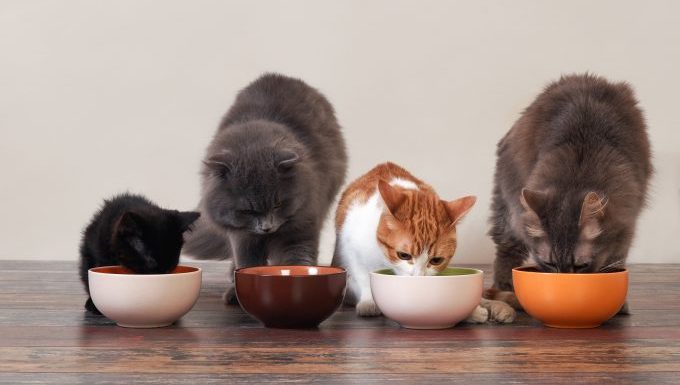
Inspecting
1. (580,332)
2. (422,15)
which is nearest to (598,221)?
(580,332)

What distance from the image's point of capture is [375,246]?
7.55 feet

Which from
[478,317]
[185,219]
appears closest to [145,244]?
[185,219]

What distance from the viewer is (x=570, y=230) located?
2.13 metres

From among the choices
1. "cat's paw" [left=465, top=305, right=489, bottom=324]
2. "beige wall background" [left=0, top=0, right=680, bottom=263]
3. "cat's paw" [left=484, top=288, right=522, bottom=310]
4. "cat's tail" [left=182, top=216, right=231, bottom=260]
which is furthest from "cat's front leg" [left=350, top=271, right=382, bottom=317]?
"beige wall background" [left=0, top=0, right=680, bottom=263]

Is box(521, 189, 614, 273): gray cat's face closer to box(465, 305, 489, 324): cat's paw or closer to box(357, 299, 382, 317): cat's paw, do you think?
box(465, 305, 489, 324): cat's paw

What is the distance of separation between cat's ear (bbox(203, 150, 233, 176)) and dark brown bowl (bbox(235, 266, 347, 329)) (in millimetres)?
599

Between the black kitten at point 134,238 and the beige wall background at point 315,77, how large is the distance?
176 centimetres

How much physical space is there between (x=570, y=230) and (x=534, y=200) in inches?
5.1

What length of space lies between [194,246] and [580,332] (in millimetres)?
1835

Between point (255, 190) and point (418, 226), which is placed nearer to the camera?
point (418, 226)

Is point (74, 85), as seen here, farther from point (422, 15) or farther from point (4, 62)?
point (422, 15)

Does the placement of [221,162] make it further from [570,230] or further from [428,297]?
[570,230]

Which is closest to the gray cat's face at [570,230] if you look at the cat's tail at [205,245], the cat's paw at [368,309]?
the cat's paw at [368,309]

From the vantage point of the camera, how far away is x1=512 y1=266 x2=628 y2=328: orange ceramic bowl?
2070mm
